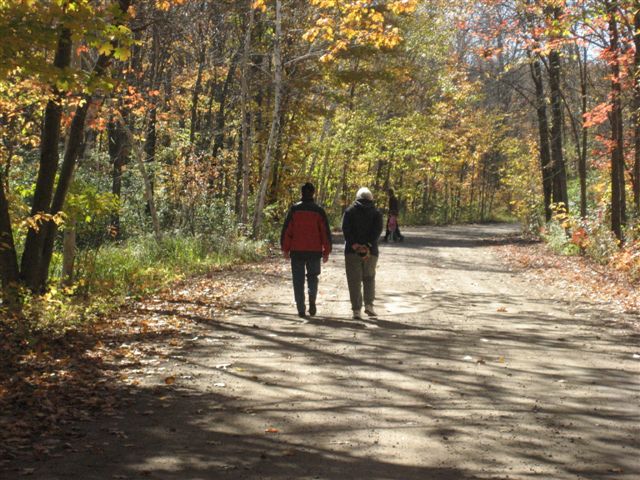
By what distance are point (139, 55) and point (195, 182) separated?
4.26 metres

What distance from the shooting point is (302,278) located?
12.7 m

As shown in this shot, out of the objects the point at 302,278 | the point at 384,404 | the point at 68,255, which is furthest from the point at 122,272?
the point at 384,404

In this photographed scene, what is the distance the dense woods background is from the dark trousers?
3.00 meters

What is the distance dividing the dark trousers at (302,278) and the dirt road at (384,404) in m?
0.38

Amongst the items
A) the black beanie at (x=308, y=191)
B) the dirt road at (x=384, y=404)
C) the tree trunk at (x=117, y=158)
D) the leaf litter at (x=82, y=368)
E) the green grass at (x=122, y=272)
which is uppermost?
the tree trunk at (x=117, y=158)

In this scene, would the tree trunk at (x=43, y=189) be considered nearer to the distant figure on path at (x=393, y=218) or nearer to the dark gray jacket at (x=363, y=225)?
the dark gray jacket at (x=363, y=225)

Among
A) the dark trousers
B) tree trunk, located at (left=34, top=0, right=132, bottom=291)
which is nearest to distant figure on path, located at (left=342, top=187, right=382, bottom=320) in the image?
the dark trousers

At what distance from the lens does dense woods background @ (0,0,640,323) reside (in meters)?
11.9

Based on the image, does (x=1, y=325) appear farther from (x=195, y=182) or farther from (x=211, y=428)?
(x=195, y=182)

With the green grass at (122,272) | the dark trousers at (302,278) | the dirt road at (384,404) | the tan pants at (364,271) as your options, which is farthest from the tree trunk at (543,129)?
the dirt road at (384,404)

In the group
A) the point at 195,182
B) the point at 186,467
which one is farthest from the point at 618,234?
the point at 186,467

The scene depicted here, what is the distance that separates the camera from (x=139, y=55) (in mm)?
24109

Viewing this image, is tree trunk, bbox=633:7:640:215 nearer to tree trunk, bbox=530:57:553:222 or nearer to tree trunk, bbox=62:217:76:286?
tree trunk, bbox=530:57:553:222

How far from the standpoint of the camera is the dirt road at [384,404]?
539cm
